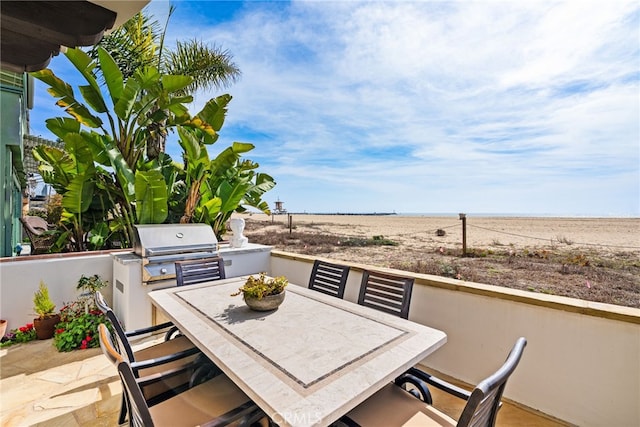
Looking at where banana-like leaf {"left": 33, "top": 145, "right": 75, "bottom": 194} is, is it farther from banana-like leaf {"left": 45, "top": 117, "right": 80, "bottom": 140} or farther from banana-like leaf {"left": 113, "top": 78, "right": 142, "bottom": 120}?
banana-like leaf {"left": 113, "top": 78, "right": 142, "bottom": 120}

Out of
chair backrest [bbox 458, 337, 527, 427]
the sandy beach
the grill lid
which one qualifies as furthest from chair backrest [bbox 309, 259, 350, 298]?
the sandy beach

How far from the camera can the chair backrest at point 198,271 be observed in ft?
8.91

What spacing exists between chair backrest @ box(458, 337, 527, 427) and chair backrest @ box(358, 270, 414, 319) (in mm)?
1004

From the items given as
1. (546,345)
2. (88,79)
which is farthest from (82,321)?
(546,345)

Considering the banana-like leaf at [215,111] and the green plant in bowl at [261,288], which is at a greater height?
the banana-like leaf at [215,111]

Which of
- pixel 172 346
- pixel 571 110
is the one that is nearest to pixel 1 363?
pixel 172 346

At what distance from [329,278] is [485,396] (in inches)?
74.0

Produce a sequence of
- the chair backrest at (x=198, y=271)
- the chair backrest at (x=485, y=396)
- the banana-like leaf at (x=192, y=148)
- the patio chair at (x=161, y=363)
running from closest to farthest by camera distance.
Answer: the chair backrest at (x=485, y=396) < the patio chair at (x=161, y=363) < the chair backrest at (x=198, y=271) < the banana-like leaf at (x=192, y=148)

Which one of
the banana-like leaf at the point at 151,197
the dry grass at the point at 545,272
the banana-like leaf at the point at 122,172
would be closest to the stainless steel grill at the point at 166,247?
the banana-like leaf at the point at 151,197

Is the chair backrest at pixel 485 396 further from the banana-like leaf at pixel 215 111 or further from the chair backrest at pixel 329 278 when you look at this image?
the banana-like leaf at pixel 215 111

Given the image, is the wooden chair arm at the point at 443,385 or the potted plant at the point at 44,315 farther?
the potted plant at the point at 44,315

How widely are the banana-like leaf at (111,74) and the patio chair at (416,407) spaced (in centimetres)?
441

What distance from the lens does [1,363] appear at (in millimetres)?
2787

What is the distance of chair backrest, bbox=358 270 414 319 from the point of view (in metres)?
2.12
